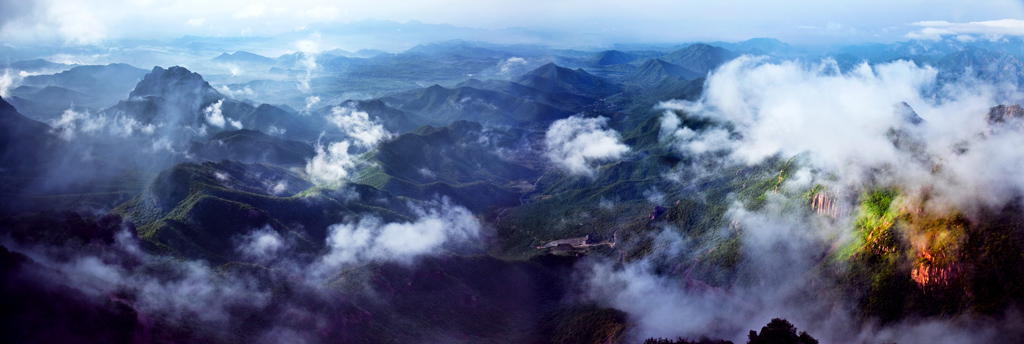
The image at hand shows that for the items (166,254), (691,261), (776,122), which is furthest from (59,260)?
(776,122)

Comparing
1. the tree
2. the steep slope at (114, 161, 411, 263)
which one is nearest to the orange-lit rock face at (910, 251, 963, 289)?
the tree

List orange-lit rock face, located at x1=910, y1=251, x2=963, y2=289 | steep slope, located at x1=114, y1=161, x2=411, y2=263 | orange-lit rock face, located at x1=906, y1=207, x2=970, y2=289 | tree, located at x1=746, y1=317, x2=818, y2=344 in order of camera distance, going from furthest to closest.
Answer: steep slope, located at x1=114, y1=161, x2=411, y2=263 < orange-lit rock face, located at x1=906, y1=207, x2=970, y2=289 < orange-lit rock face, located at x1=910, y1=251, x2=963, y2=289 < tree, located at x1=746, y1=317, x2=818, y2=344

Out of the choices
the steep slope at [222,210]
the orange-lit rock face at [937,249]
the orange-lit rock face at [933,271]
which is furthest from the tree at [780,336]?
the steep slope at [222,210]

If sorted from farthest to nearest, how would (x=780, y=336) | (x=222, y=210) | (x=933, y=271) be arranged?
(x=222, y=210)
(x=933, y=271)
(x=780, y=336)

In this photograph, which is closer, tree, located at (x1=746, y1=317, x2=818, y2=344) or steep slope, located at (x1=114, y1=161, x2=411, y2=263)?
tree, located at (x1=746, y1=317, x2=818, y2=344)

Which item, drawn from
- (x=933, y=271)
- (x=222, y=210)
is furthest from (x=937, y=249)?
(x=222, y=210)

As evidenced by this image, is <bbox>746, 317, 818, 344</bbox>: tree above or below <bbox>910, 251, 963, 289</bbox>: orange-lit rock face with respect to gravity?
below

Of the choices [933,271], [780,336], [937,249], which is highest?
[937,249]

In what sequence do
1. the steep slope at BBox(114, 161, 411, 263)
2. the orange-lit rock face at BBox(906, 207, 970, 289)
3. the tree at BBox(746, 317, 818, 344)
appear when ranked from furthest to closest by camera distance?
1. the steep slope at BBox(114, 161, 411, 263)
2. the orange-lit rock face at BBox(906, 207, 970, 289)
3. the tree at BBox(746, 317, 818, 344)

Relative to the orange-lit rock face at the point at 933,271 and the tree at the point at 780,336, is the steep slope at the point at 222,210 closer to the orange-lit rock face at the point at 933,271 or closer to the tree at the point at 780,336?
the tree at the point at 780,336

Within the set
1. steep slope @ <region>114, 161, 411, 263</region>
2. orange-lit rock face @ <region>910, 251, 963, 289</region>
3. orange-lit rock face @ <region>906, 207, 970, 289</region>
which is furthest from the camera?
steep slope @ <region>114, 161, 411, 263</region>

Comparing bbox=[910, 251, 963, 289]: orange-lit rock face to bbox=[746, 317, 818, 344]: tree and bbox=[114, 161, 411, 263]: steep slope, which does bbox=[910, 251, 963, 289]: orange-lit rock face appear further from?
bbox=[114, 161, 411, 263]: steep slope

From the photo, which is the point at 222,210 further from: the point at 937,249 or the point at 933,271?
the point at 937,249

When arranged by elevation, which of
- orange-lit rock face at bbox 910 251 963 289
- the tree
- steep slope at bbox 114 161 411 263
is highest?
steep slope at bbox 114 161 411 263
